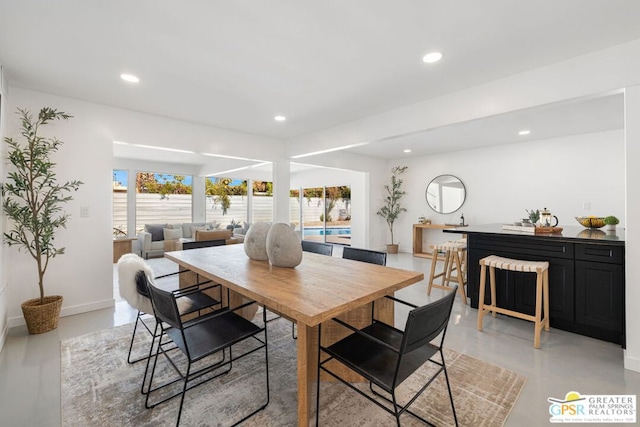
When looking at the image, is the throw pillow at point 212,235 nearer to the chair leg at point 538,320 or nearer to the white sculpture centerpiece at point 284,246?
the white sculpture centerpiece at point 284,246

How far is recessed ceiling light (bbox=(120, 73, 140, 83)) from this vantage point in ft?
8.69

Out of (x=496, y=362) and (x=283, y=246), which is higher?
(x=283, y=246)

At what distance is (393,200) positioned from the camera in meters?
7.29

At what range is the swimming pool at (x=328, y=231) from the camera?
843cm

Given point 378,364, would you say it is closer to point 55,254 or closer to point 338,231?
point 55,254

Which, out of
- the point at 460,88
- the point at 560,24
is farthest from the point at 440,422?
the point at 460,88

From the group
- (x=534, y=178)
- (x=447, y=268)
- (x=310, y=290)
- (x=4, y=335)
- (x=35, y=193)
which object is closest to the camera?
(x=310, y=290)

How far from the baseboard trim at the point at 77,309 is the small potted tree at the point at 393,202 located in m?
5.60

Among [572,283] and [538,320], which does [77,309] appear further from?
[572,283]

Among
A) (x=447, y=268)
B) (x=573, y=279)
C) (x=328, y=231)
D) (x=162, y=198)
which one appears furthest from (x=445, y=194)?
(x=162, y=198)

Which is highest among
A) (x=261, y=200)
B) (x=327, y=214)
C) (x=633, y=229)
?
(x=261, y=200)

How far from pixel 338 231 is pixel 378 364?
7.22 meters

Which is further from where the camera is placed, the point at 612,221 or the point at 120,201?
the point at 120,201

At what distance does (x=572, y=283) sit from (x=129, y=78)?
448 centimetres
